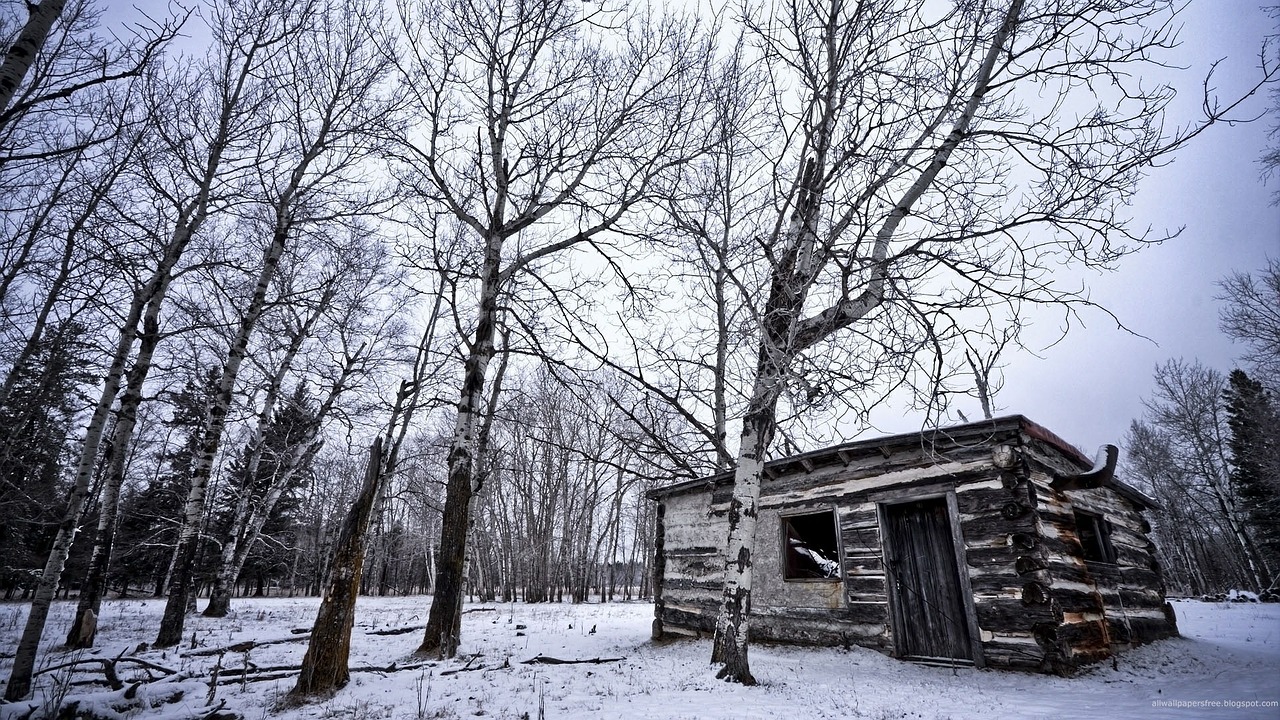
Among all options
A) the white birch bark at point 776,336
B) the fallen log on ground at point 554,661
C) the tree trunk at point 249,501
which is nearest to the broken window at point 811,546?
the white birch bark at point 776,336

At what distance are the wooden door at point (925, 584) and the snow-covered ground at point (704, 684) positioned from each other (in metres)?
0.60

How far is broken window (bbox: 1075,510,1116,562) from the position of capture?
387 inches

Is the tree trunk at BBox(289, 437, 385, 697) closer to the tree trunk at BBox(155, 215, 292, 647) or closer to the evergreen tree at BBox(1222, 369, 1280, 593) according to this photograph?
the tree trunk at BBox(155, 215, 292, 647)

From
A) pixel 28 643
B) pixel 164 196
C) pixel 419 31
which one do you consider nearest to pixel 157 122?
pixel 164 196

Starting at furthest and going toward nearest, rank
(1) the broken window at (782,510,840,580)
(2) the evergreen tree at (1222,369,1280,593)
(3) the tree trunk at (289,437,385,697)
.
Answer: (2) the evergreen tree at (1222,369,1280,593) < (1) the broken window at (782,510,840,580) < (3) the tree trunk at (289,437,385,697)

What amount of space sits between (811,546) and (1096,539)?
5375mm

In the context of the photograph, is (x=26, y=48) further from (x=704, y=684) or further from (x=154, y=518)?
(x=154, y=518)

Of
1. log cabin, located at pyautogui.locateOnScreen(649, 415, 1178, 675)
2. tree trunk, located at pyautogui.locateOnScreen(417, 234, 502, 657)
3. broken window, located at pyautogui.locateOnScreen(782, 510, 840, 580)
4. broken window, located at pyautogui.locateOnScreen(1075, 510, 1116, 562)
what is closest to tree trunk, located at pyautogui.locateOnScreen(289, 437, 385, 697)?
tree trunk, located at pyautogui.locateOnScreen(417, 234, 502, 657)

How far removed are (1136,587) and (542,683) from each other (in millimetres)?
11759

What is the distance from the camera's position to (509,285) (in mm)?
9781

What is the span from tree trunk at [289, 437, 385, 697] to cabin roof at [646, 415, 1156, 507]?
19.4ft

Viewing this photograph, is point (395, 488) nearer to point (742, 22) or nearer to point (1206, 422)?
point (742, 22)

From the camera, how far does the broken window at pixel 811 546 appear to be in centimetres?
996

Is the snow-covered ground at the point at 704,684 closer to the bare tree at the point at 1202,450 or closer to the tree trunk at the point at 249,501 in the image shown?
the tree trunk at the point at 249,501
